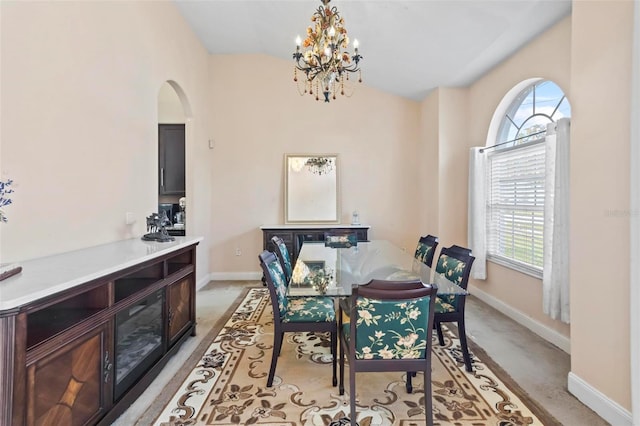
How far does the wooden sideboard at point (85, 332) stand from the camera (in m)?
1.29

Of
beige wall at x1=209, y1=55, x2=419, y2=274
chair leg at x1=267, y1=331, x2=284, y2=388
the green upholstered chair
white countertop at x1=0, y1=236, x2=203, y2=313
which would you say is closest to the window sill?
beige wall at x1=209, y1=55, x2=419, y2=274

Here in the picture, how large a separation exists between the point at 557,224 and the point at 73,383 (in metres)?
3.65

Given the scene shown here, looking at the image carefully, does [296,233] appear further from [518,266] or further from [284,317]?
[518,266]

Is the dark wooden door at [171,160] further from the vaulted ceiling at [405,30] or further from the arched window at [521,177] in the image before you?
the arched window at [521,177]

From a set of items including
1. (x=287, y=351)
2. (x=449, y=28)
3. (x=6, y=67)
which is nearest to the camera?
(x=6, y=67)

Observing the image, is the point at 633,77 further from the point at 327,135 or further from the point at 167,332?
the point at 327,135

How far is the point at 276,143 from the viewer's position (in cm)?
541

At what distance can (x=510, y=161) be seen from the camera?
372 centimetres

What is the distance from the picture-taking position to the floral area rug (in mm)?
1930

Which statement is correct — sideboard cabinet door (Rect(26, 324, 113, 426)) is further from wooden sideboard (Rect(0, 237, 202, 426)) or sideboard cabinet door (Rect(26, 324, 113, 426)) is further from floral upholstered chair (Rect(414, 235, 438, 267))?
floral upholstered chair (Rect(414, 235, 438, 267))

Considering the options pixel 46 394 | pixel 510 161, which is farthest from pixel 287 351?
pixel 510 161

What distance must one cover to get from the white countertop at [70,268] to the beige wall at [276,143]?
272 centimetres

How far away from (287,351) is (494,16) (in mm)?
3678

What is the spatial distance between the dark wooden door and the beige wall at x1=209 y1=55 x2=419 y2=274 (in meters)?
0.51
